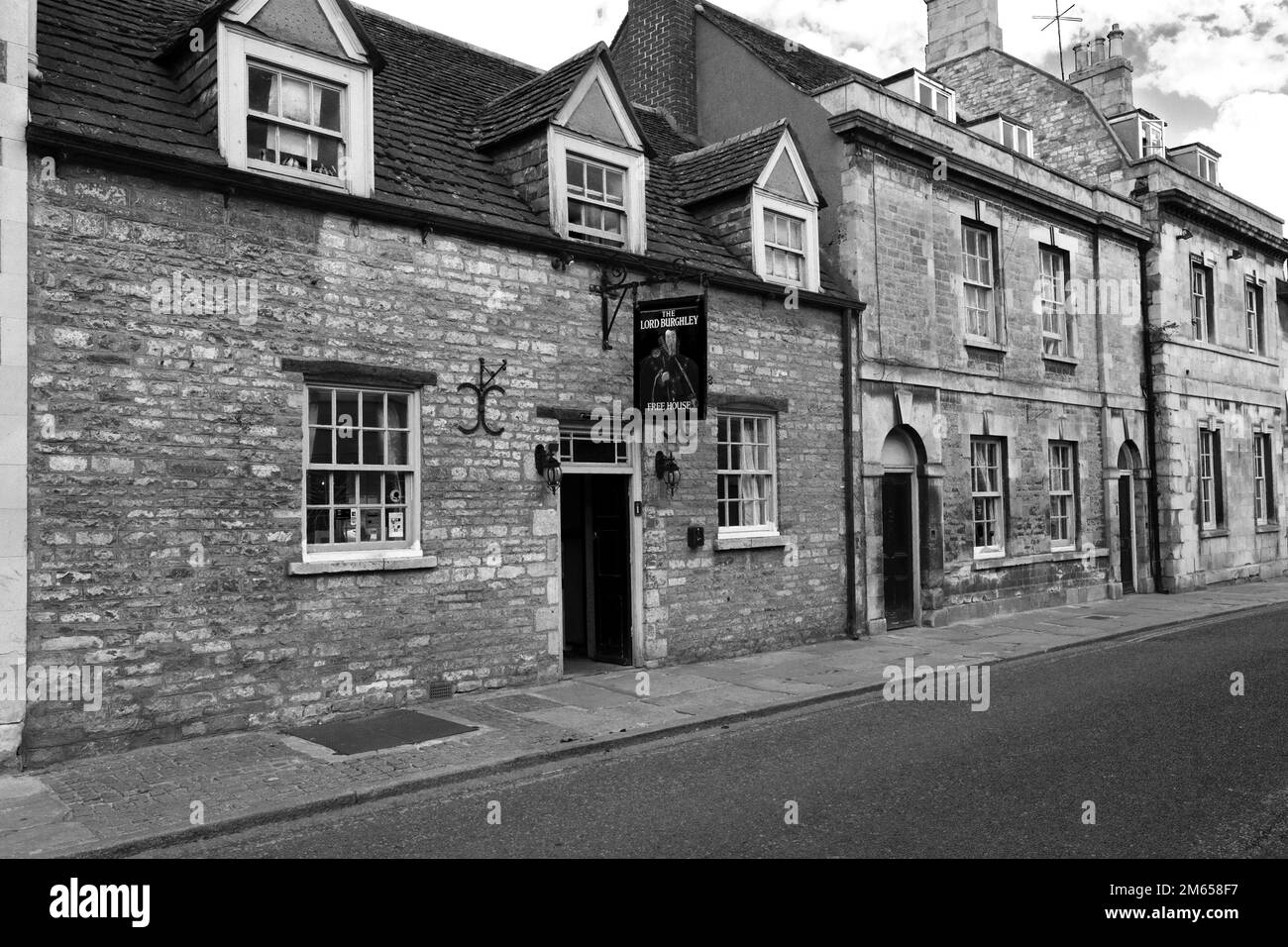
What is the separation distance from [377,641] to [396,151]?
211 inches

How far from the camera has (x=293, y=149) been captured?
32.2 feet

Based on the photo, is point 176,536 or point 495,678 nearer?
point 176,536

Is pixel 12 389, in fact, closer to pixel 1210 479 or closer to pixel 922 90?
pixel 922 90

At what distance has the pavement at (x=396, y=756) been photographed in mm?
6465

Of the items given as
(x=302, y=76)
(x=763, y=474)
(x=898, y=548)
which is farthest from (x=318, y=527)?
(x=898, y=548)

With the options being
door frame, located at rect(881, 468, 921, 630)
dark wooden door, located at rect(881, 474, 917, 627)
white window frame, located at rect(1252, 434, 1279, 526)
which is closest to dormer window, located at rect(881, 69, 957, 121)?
door frame, located at rect(881, 468, 921, 630)

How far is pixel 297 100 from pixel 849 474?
9.22 metres

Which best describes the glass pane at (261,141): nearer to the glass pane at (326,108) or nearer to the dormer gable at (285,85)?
the dormer gable at (285,85)

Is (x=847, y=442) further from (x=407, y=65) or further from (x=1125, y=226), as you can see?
(x=1125, y=226)

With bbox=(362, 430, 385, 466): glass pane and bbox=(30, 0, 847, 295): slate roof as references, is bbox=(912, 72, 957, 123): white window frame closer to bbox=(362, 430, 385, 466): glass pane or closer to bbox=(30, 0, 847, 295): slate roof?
bbox=(30, 0, 847, 295): slate roof

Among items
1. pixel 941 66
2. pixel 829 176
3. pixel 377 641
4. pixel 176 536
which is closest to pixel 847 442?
pixel 829 176

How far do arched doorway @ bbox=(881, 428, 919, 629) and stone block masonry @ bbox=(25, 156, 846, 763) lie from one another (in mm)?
4866
